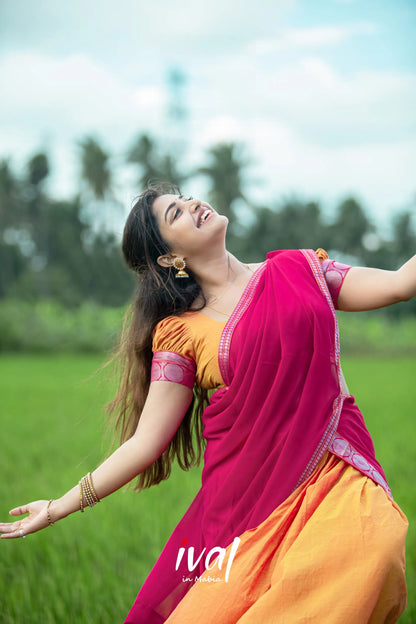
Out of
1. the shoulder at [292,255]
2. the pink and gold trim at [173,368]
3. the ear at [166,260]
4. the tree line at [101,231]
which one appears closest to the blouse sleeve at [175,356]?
the pink and gold trim at [173,368]

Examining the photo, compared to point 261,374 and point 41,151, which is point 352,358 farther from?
point 261,374

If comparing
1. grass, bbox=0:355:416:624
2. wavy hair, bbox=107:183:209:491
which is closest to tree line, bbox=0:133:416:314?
grass, bbox=0:355:416:624

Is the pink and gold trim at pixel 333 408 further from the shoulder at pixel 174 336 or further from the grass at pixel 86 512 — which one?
the grass at pixel 86 512

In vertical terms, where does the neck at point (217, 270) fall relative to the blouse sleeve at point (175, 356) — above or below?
above

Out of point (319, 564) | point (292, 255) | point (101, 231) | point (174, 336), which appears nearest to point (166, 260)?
point (174, 336)

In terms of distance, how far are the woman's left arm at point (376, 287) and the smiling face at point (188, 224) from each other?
40 cm

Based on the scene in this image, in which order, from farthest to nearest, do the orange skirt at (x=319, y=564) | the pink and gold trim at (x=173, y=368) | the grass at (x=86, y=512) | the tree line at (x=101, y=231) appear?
1. the tree line at (x=101, y=231)
2. the grass at (x=86, y=512)
3. the pink and gold trim at (x=173, y=368)
4. the orange skirt at (x=319, y=564)

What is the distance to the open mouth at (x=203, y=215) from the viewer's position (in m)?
2.04

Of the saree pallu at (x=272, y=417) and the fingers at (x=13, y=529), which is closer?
the saree pallu at (x=272, y=417)

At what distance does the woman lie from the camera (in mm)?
1558

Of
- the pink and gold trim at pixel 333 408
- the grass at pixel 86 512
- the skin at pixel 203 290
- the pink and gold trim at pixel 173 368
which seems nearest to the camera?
the pink and gold trim at pixel 333 408

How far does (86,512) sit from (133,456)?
316 cm

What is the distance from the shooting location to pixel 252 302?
191 centimetres

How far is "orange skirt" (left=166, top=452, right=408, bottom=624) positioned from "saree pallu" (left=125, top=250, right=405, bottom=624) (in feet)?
0.12
